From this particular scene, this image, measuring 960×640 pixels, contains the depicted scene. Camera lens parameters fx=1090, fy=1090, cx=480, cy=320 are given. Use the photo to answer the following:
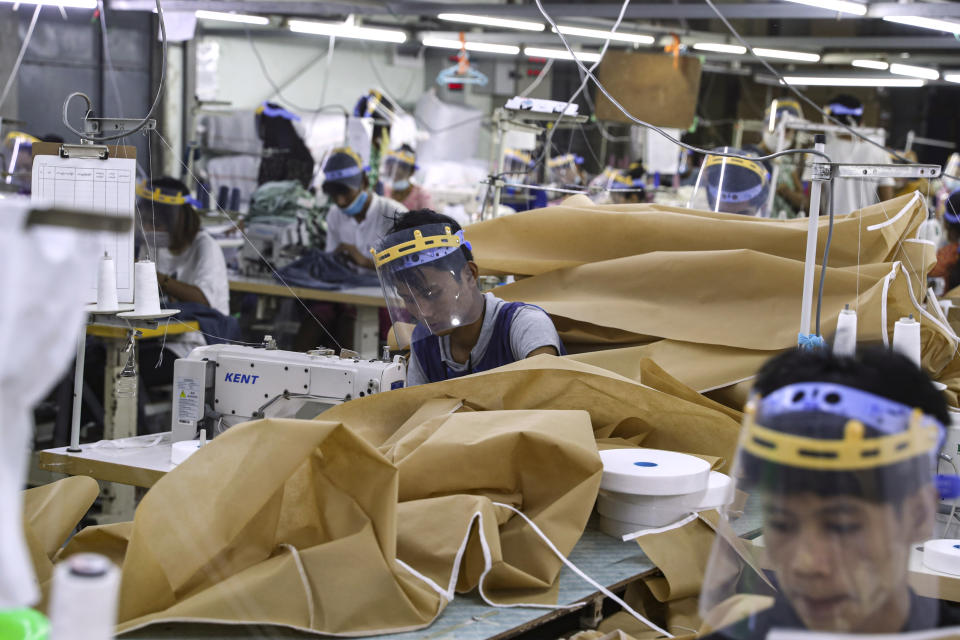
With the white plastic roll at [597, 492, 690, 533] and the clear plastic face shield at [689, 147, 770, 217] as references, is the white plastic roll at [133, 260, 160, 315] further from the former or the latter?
the clear plastic face shield at [689, 147, 770, 217]

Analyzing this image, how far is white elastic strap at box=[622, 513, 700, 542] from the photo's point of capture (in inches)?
84.3

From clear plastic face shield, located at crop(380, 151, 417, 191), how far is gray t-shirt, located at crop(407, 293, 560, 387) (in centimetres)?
601

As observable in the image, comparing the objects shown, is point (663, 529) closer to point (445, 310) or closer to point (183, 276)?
point (445, 310)

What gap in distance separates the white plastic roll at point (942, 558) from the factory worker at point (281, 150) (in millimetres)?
6128

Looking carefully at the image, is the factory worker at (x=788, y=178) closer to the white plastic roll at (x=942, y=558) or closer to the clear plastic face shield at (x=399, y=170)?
the clear plastic face shield at (x=399, y=170)

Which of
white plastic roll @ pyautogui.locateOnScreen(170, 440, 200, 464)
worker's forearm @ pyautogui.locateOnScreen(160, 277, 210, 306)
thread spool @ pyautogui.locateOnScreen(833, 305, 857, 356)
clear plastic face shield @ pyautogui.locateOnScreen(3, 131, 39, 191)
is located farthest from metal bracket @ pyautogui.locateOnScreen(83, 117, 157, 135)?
clear plastic face shield @ pyautogui.locateOnScreen(3, 131, 39, 191)

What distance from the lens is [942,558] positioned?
2.05m

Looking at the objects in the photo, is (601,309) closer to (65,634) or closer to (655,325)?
(655,325)

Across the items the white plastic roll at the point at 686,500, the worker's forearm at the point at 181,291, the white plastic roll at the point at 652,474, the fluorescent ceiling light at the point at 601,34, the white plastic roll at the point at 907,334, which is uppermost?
the fluorescent ceiling light at the point at 601,34

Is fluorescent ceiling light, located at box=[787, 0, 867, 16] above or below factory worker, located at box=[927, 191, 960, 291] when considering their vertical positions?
above

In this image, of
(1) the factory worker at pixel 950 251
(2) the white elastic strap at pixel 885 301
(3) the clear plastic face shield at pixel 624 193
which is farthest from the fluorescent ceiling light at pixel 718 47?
(2) the white elastic strap at pixel 885 301

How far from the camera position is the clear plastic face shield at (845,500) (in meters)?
1.18

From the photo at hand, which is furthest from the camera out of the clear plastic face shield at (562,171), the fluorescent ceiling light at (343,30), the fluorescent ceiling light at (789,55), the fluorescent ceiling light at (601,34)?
the fluorescent ceiling light at (789,55)

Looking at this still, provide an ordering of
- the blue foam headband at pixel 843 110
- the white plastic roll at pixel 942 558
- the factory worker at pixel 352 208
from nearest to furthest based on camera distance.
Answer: the white plastic roll at pixel 942 558, the factory worker at pixel 352 208, the blue foam headband at pixel 843 110
